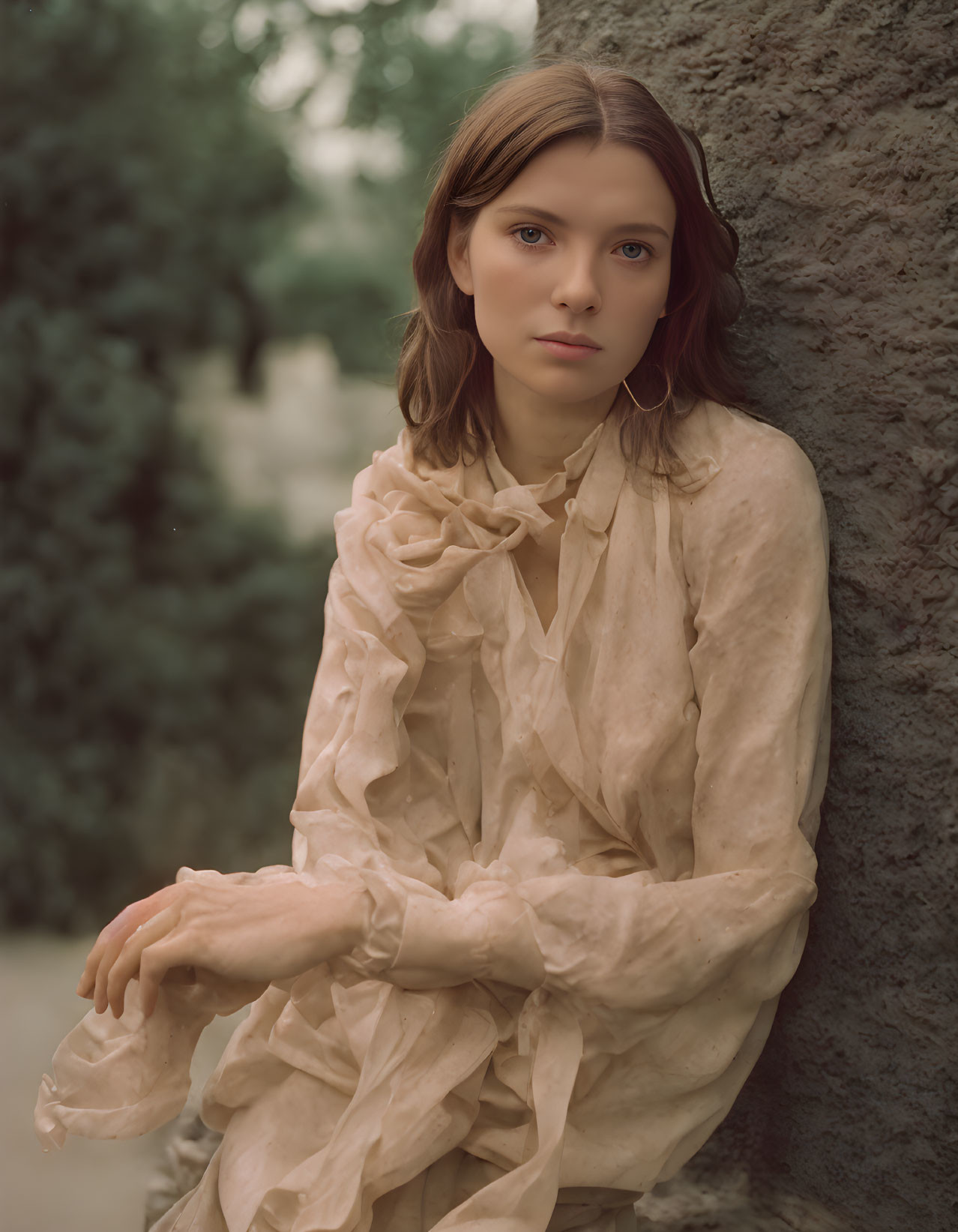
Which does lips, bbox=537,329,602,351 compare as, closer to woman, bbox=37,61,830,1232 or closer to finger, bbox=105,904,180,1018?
woman, bbox=37,61,830,1232

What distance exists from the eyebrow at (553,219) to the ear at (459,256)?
0.09 m

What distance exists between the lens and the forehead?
1.05 m

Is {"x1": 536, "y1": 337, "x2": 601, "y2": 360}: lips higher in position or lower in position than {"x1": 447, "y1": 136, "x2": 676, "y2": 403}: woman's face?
lower

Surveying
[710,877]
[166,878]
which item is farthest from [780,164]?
[166,878]

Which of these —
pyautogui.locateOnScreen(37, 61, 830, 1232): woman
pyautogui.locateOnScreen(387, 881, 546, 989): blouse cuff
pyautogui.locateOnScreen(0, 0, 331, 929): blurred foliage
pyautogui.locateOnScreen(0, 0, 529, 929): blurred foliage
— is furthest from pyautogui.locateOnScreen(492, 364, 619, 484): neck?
pyautogui.locateOnScreen(0, 0, 331, 929): blurred foliage

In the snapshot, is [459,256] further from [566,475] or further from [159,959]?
[159,959]

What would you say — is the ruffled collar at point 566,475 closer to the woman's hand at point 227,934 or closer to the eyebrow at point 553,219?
the eyebrow at point 553,219

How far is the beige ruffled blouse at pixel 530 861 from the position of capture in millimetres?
1008

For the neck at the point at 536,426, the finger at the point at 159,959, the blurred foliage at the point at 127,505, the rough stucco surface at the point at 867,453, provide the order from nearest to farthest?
1. the finger at the point at 159,959
2. the rough stucco surface at the point at 867,453
3. the neck at the point at 536,426
4. the blurred foliage at the point at 127,505

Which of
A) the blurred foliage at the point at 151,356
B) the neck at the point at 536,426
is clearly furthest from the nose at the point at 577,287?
the blurred foliage at the point at 151,356

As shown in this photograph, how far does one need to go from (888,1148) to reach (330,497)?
164 centimetres

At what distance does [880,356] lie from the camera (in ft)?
3.60

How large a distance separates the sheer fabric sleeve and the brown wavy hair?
10 cm

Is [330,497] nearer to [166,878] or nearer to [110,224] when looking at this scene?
[110,224]
